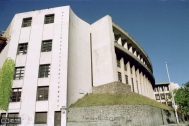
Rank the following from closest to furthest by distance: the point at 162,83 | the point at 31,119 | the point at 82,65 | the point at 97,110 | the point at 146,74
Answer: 1. the point at 97,110
2. the point at 31,119
3. the point at 82,65
4. the point at 146,74
5. the point at 162,83

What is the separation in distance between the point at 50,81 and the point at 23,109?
4.77 m

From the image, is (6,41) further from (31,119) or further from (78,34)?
(31,119)

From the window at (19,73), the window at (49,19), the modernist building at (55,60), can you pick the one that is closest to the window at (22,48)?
the modernist building at (55,60)

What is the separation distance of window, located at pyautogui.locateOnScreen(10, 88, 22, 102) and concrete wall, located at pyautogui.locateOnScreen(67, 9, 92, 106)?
6670mm

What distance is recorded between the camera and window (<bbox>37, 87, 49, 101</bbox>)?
64.5ft

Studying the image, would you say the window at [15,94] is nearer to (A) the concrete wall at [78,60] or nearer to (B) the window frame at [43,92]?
(B) the window frame at [43,92]

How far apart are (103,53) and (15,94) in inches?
552

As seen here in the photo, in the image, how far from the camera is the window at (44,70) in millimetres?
20656

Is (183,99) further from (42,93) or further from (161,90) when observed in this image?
(161,90)

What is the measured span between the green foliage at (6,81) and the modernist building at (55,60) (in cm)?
59

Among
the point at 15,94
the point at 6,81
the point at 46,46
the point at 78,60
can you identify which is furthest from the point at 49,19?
the point at 15,94

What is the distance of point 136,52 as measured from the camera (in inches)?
1521

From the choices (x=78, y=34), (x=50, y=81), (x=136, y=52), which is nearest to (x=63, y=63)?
(x=50, y=81)

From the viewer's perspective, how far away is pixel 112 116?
1630 cm
